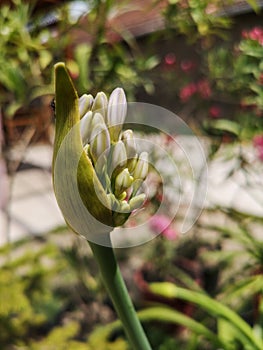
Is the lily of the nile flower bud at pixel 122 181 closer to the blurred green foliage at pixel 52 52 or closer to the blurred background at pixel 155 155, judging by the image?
the blurred background at pixel 155 155

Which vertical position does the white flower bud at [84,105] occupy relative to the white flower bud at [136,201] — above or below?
above

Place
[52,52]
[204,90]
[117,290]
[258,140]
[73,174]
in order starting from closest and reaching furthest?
[73,174] → [117,290] → [52,52] → [258,140] → [204,90]

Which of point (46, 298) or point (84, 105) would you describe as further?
point (46, 298)

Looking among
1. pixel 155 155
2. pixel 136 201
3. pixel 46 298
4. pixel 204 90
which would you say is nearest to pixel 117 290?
pixel 136 201

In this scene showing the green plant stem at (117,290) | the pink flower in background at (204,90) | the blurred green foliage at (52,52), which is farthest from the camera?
the pink flower in background at (204,90)

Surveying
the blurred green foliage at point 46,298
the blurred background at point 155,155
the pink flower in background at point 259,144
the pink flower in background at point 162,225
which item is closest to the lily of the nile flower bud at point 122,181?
the blurred background at point 155,155

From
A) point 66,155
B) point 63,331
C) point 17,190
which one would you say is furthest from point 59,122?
point 17,190

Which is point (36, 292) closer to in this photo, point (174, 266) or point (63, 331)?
point (63, 331)

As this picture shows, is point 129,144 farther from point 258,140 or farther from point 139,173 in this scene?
point 258,140
